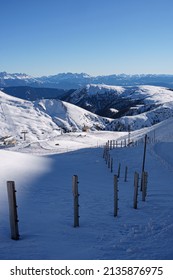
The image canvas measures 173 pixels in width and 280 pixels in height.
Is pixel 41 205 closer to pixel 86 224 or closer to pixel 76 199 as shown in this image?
pixel 86 224

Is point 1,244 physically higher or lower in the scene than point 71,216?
higher

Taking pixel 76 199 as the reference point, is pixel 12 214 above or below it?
above

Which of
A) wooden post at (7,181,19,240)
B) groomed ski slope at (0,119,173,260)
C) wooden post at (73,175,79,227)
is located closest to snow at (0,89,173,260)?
groomed ski slope at (0,119,173,260)

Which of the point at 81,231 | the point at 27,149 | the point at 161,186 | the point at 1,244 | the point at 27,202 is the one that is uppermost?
the point at 1,244

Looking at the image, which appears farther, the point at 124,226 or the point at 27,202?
the point at 27,202

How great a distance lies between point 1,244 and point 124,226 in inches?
200

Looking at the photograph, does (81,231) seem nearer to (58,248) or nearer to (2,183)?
(58,248)

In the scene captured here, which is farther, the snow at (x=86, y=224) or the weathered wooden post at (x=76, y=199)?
the weathered wooden post at (x=76, y=199)

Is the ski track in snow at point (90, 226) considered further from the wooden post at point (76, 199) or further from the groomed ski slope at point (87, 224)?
the wooden post at point (76, 199)

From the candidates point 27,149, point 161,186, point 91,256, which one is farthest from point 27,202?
point 27,149

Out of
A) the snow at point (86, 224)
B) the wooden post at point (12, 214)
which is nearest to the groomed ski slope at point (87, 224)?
the snow at point (86, 224)

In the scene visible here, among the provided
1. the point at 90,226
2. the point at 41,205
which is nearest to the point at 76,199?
the point at 90,226

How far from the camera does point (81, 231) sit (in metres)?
12.9

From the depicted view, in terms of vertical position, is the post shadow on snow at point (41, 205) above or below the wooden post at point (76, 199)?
below
